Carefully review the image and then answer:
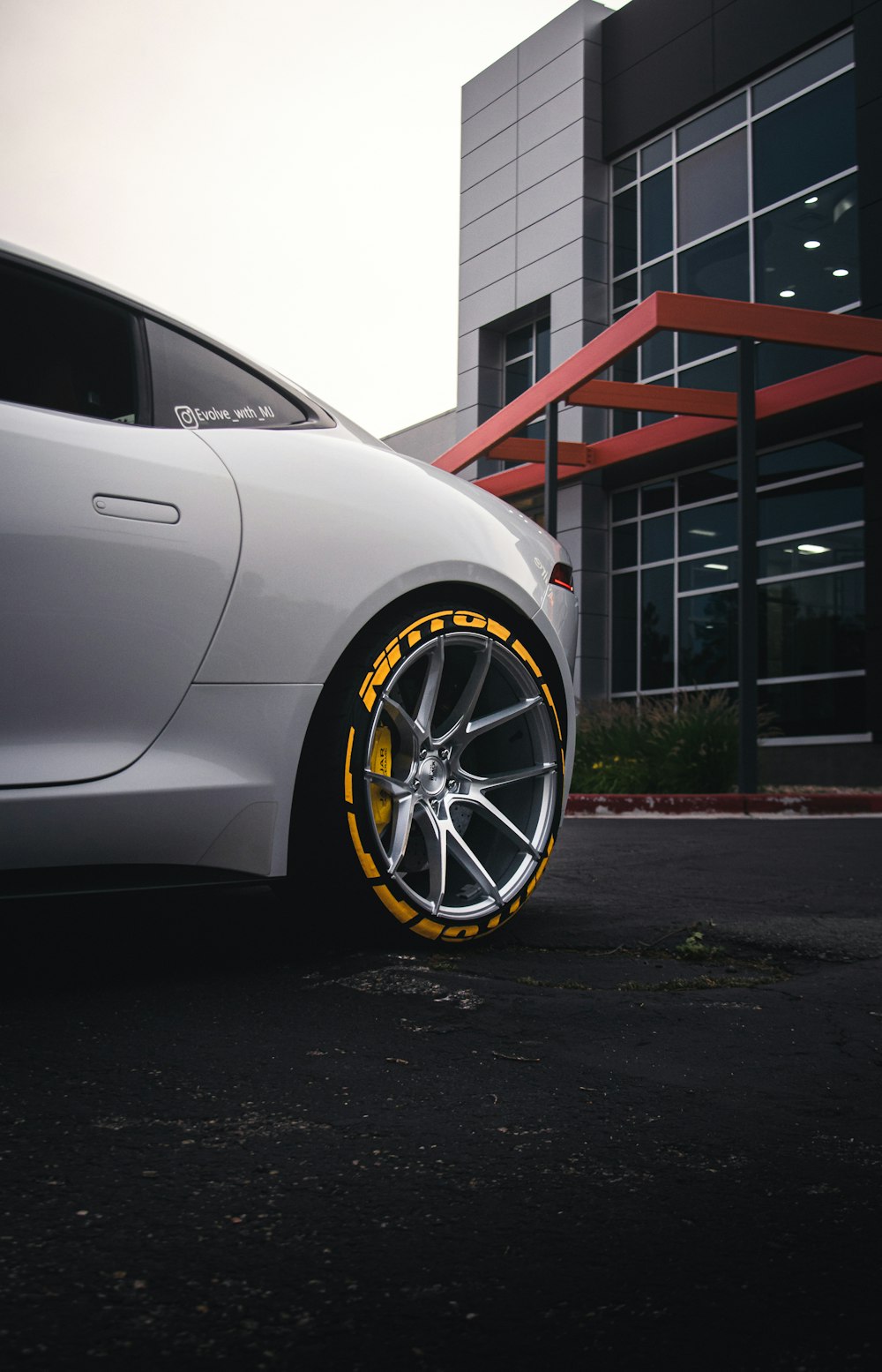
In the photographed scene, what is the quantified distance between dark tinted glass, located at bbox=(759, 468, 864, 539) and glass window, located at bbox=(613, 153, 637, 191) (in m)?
6.34

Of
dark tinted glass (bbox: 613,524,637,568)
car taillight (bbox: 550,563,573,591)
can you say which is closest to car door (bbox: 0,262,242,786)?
car taillight (bbox: 550,563,573,591)

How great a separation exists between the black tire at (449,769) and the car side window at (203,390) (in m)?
Answer: 0.60

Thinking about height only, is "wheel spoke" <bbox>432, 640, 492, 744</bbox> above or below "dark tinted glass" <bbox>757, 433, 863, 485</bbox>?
below

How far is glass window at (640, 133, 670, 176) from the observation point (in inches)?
717

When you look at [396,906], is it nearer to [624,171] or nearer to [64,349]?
[64,349]

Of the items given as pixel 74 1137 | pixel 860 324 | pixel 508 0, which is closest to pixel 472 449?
pixel 860 324

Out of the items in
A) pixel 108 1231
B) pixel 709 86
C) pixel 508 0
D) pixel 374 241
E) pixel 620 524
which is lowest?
pixel 108 1231

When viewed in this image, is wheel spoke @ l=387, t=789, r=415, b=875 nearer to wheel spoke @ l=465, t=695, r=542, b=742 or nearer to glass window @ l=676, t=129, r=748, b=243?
wheel spoke @ l=465, t=695, r=542, b=742

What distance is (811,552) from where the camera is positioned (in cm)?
1536

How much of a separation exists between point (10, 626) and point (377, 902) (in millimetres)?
1006

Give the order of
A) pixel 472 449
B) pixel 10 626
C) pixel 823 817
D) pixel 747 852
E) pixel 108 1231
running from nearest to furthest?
pixel 108 1231 → pixel 10 626 → pixel 747 852 → pixel 823 817 → pixel 472 449

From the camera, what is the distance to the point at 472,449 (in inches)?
605

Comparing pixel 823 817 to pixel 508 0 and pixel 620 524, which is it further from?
pixel 508 0

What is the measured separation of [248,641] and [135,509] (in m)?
0.36
